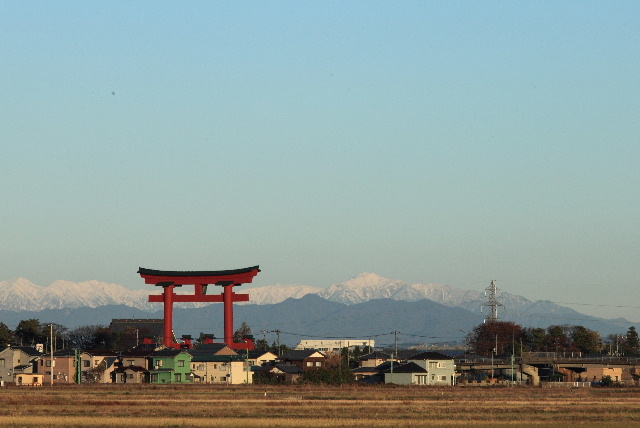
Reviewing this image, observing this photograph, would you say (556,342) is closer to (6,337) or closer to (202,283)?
(202,283)

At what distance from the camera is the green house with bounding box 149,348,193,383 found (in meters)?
107

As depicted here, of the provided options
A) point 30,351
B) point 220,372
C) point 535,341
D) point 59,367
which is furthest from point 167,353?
point 535,341

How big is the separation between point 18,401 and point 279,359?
7004 centimetres

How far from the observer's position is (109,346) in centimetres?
15112

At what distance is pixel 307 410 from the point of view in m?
55.0

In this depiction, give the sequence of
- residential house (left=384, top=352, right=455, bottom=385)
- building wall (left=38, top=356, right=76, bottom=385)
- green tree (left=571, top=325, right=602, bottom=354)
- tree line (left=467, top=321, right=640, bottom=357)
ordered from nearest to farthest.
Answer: residential house (left=384, top=352, right=455, bottom=385), building wall (left=38, top=356, right=76, bottom=385), tree line (left=467, top=321, right=640, bottom=357), green tree (left=571, top=325, right=602, bottom=354)

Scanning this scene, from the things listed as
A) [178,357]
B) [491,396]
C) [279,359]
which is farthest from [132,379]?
[491,396]

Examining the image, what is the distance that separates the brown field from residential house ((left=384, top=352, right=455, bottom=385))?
113ft

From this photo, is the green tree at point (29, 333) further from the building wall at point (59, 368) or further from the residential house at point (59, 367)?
the building wall at point (59, 368)

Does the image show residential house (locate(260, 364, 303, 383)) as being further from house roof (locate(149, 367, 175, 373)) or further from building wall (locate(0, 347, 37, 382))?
building wall (locate(0, 347, 37, 382))

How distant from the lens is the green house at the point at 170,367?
107 meters

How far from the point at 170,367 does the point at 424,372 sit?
2738 cm

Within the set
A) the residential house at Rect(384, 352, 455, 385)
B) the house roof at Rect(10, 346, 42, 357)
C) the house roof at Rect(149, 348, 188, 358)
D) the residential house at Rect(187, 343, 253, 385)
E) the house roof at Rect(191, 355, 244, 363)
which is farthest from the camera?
the house roof at Rect(10, 346, 42, 357)

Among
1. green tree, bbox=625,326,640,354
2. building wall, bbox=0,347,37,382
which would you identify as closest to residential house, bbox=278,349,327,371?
building wall, bbox=0,347,37,382
